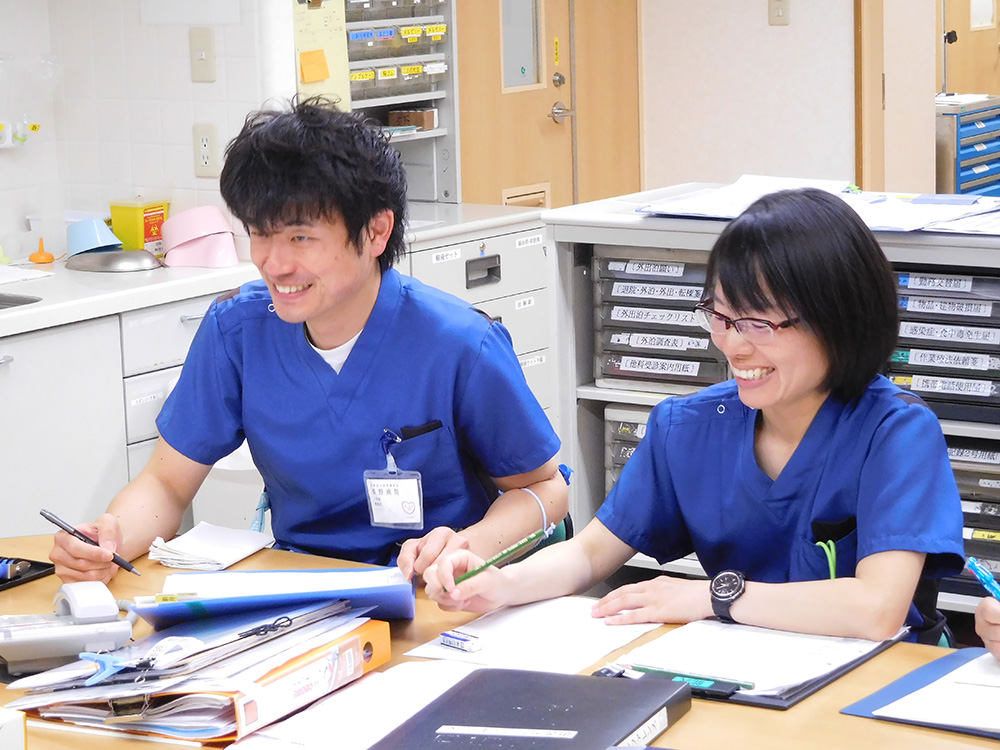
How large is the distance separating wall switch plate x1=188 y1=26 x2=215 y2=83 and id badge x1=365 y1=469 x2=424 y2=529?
6.11ft

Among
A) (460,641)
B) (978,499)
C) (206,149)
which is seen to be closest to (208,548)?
(460,641)

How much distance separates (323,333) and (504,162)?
2.96 metres

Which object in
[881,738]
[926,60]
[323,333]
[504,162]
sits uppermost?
[926,60]

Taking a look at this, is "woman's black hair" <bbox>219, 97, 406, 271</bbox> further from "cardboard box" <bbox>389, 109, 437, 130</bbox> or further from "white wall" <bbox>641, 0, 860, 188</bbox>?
"white wall" <bbox>641, 0, 860, 188</bbox>

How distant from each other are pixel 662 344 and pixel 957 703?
1512mm

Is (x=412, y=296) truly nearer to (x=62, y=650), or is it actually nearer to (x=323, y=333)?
(x=323, y=333)

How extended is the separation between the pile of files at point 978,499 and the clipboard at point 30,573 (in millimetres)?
1615

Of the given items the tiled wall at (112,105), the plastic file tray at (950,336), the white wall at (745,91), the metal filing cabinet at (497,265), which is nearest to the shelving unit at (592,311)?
the plastic file tray at (950,336)

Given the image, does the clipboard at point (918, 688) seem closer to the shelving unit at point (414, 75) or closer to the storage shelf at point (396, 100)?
the shelving unit at point (414, 75)

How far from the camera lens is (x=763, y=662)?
4.38 ft

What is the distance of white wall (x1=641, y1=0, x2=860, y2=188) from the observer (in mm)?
5020

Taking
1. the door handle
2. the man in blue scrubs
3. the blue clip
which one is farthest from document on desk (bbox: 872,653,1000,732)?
the door handle

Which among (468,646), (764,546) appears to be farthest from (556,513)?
(468,646)

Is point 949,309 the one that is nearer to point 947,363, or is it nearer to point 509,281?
point 947,363
